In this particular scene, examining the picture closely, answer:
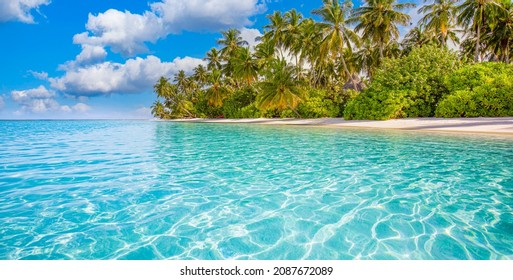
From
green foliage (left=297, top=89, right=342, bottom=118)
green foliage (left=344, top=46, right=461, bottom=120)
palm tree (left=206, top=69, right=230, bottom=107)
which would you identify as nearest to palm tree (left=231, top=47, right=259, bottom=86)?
palm tree (left=206, top=69, right=230, bottom=107)

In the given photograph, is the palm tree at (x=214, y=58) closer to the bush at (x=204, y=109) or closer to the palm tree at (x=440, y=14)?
the bush at (x=204, y=109)

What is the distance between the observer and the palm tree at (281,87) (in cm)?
3275

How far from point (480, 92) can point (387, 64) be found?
7.66 meters

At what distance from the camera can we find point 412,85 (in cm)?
2472

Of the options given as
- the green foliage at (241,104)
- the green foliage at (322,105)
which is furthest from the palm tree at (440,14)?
the green foliage at (241,104)

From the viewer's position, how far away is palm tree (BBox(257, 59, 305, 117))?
32.8 metres

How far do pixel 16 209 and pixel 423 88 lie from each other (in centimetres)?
2832

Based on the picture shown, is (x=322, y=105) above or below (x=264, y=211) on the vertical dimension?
above

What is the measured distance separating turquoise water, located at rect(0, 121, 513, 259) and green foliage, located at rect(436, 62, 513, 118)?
53.9ft

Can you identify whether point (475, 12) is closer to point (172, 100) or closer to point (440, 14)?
point (440, 14)

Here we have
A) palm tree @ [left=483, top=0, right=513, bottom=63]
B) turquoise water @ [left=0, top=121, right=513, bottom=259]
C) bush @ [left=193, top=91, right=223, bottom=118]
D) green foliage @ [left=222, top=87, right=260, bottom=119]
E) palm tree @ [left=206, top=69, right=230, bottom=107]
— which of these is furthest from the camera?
bush @ [left=193, top=91, right=223, bottom=118]

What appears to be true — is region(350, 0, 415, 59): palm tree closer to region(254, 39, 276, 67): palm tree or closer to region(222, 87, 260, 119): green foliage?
region(254, 39, 276, 67): palm tree

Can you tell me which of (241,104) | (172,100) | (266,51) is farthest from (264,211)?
(172,100)

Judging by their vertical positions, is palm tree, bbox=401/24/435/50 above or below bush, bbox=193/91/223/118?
above
